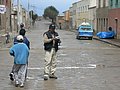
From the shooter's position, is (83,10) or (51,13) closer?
(83,10)

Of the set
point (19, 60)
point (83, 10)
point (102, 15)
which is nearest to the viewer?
point (19, 60)

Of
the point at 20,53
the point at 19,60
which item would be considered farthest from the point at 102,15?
the point at 19,60

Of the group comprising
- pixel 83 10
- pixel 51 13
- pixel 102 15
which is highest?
pixel 51 13

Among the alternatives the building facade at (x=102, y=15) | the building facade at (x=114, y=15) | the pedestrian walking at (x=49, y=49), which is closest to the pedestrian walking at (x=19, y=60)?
the pedestrian walking at (x=49, y=49)

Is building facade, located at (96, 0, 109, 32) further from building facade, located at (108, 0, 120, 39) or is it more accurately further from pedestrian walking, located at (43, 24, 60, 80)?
pedestrian walking, located at (43, 24, 60, 80)

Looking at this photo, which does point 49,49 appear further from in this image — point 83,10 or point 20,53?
point 83,10

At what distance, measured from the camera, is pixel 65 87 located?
12266 mm

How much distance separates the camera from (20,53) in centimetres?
1238

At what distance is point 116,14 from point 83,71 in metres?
35.0

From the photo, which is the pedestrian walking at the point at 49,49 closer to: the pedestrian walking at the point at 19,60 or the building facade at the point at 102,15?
the pedestrian walking at the point at 19,60

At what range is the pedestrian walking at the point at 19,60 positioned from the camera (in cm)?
1230

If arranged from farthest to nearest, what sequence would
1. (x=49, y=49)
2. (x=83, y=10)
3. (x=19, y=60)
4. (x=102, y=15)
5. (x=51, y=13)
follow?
(x=51, y=13) < (x=83, y=10) < (x=102, y=15) < (x=49, y=49) < (x=19, y=60)

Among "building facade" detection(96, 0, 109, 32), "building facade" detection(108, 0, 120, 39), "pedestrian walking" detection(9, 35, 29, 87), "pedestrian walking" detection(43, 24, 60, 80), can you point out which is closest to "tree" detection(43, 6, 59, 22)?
"building facade" detection(96, 0, 109, 32)

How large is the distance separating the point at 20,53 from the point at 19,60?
22 centimetres
